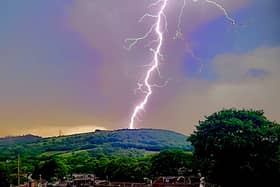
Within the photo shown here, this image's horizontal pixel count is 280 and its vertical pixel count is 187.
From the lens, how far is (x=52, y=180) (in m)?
14.9

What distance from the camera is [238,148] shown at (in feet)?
21.5

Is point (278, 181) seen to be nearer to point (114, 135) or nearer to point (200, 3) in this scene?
point (200, 3)

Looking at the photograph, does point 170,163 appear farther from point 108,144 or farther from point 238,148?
point 108,144

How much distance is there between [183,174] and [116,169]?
278 cm

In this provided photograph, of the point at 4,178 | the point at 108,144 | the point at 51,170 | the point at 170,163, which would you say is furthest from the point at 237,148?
the point at 108,144

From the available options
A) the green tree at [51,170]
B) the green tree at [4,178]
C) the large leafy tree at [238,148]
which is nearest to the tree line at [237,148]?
the large leafy tree at [238,148]

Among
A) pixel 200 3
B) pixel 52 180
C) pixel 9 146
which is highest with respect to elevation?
pixel 200 3

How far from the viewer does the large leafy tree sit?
624 centimetres

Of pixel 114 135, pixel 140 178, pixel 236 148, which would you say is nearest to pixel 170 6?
pixel 236 148

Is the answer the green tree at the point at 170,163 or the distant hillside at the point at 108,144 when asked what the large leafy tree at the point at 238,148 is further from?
the distant hillside at the point at 108,144

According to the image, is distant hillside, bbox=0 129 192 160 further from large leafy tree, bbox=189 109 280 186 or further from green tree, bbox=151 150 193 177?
large leafy tree, bbox=189 109 280 186

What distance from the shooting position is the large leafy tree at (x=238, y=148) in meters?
6.24

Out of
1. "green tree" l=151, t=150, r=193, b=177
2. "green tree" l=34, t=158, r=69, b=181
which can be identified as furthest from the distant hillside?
"green tree" l=151, t=150, r=193, b=177

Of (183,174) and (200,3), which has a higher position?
(200,3)
